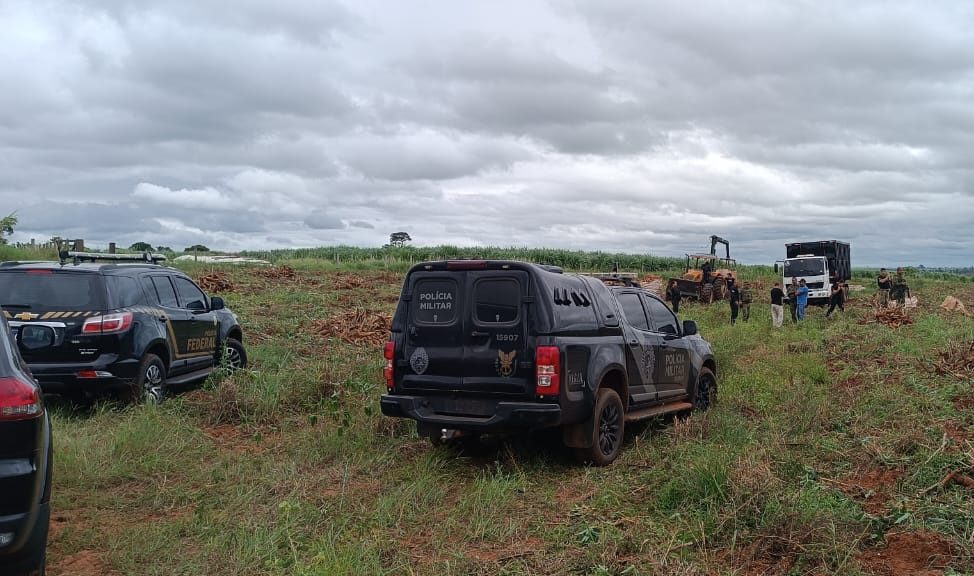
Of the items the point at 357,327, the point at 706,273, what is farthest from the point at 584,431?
the point at 706,273

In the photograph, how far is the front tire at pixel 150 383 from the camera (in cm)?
851

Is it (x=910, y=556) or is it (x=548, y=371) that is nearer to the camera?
(x=910, y=556)

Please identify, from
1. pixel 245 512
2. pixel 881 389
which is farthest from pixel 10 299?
pixel 881 389

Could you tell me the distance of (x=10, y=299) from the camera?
8.18 m

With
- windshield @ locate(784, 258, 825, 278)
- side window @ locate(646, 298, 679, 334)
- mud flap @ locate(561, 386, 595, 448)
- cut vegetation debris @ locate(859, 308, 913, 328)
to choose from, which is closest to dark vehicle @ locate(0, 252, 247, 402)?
mud flap @ locate(561, 386, 595, 448)

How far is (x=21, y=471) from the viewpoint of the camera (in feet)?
12.1

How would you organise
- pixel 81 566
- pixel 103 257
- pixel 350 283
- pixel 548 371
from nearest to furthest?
pixel 81 566 < pixel 548 371 < pixel 103 257 < pixel 350 283

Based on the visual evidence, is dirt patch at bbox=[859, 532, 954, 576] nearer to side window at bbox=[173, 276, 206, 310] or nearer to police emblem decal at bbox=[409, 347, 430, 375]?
police emblem decal at bbox=[409, 347, 430, 375]

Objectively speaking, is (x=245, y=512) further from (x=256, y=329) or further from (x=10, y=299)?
(x=256, y=329)

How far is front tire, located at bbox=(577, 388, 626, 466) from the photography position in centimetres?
679

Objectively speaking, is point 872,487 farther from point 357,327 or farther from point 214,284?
point 214,284

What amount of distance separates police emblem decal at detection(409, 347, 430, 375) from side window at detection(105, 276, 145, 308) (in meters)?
3.87

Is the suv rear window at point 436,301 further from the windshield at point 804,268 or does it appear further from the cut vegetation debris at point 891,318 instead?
the windshield at point 804,268

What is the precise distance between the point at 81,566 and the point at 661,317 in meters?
6.31
